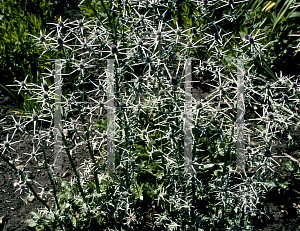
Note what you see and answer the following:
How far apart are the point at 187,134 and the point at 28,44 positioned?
293 cm

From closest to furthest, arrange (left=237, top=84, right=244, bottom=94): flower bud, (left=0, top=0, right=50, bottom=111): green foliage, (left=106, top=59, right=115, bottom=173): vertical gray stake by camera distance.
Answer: (left=237, top=84, right=244, bottom=94): flower bud
(left=106, top=59, right=115, bottom=173): vertical gray stake
(left=0, top=0, right=50, bottom=111): green foliage

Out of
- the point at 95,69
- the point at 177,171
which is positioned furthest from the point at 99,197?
the point at 95,69

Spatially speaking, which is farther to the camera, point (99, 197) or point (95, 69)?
point (95, 69)

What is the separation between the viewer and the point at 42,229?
2547mm

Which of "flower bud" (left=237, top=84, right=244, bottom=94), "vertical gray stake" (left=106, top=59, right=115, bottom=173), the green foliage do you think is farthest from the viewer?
the green foliage

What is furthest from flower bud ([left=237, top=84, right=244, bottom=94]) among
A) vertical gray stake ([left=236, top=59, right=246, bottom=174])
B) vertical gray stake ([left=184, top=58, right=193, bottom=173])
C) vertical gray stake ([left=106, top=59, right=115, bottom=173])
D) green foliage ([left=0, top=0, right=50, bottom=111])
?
green foliage ([left=0, top=0, right=50, bottom=111])

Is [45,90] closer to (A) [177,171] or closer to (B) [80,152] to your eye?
(A) [177,171]

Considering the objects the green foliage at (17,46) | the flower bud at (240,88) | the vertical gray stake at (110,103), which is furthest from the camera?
the green foliage at (17,46)

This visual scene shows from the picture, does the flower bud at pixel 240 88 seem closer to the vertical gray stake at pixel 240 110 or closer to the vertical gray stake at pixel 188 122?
the vertical gray stake at pixel 240 110

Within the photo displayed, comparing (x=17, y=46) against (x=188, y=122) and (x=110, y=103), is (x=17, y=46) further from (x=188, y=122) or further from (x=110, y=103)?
(x=188, y=122)

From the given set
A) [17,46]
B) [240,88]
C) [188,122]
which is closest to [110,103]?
[188,122]

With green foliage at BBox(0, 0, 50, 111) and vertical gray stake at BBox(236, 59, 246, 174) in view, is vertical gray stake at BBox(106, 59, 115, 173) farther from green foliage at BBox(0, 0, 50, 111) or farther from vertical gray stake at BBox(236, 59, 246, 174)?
green foliage at BBox(0, 0, 50, 111)

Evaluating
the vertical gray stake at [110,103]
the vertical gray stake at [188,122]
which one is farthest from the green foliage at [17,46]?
the vertical gray stake at [188,122]

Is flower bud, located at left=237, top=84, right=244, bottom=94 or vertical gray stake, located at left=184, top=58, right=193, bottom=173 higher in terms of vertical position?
flower bud, located at left=237, top=84, right=244, bottom=94
